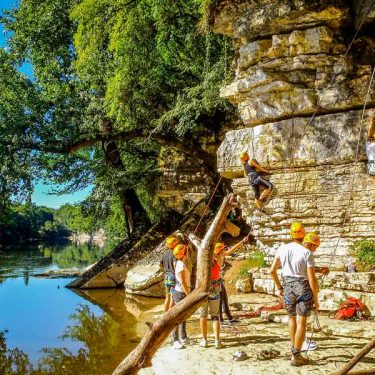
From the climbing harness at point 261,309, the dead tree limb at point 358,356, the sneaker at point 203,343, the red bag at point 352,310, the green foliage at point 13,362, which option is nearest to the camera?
the dead tree limb at point 358,356

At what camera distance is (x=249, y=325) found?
9953mm

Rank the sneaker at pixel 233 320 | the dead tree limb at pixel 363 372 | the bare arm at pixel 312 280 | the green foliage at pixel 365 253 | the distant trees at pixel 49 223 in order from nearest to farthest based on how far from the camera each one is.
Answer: the dead tree limb at pixel 363 372, the bare arm at pixel 312 280, the sneaker at pixel 233 320, the green foliage at pixel 365 253, the distant trees at pixel 49 223

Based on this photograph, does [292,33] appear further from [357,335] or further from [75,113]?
[75,113]

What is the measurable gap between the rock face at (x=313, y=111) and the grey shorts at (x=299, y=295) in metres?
4.63

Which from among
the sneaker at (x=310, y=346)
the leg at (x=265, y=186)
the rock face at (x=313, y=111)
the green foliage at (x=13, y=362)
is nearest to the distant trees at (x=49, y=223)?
the green foliage at (x=13, y=362)

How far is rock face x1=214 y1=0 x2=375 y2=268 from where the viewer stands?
11.4 meters

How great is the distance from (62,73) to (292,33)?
13.3 metres

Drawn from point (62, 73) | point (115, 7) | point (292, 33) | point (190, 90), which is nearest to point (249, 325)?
point (292, 33)

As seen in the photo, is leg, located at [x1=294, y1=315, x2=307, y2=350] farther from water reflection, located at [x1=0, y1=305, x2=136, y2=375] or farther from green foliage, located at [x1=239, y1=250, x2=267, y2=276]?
green foliage, located at [x1=239, y1=250, x2=267, y2=276]

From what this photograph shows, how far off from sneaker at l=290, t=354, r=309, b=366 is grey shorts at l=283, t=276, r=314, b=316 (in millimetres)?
695

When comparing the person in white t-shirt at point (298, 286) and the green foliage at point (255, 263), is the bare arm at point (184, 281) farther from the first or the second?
the green foliage at point (255, 263)

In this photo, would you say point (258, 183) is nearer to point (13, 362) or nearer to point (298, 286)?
point (298, 286)

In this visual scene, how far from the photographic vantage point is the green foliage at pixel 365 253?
10.8 m

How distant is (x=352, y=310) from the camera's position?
9359 millimetres
